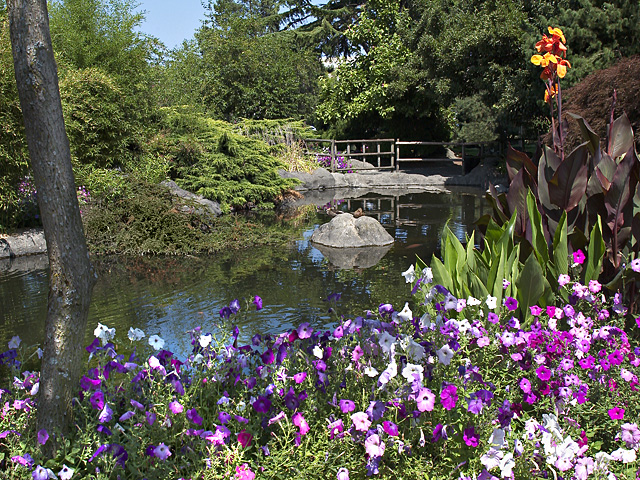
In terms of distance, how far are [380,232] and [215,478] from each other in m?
7.16

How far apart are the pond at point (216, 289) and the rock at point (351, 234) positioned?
255 millimetres

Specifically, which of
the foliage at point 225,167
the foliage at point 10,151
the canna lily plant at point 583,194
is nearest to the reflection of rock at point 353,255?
the canna lily plant at point 583,194

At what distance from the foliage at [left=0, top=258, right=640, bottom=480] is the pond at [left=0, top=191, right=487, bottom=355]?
1357 mm

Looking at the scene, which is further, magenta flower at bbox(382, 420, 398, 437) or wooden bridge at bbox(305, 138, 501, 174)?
wooden bridge at bbox(305, 138, 501, 174)

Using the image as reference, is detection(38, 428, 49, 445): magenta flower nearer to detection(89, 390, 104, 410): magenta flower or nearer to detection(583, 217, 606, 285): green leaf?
detection(89, 390, 104, 410): magenta flower

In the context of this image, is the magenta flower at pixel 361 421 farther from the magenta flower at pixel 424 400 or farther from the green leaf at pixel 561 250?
the green leaf at pixel 561 250

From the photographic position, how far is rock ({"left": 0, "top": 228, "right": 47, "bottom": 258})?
8.43 meters

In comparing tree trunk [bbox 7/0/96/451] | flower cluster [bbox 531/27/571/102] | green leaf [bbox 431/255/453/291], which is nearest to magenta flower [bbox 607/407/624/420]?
green leaf [bbox 431/255/453/291]

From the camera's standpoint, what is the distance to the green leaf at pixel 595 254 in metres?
3.39

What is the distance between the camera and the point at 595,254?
3420 mm

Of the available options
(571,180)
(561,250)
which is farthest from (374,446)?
(571,180)

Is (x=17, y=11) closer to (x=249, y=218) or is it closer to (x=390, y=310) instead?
(x=390, y=310)

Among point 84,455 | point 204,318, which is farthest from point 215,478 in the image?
point 204,318

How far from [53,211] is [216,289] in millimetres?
4162
